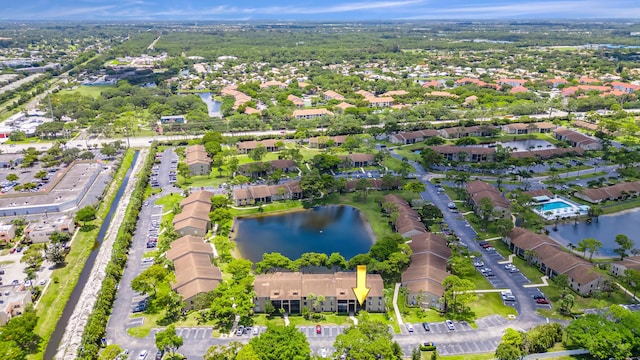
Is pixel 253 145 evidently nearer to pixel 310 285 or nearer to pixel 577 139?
pixel 310 285

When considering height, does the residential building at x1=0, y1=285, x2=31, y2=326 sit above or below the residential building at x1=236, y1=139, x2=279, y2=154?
below

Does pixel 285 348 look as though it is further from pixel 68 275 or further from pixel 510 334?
pixel 68 275

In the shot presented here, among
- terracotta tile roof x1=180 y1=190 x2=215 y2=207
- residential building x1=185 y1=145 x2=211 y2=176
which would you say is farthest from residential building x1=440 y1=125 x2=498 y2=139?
terracotta tile roof x1=180 y1=190 x2=215 y2=207

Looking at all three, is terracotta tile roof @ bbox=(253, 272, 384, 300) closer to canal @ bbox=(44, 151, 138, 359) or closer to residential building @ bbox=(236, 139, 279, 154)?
canal @ bbox=(44, 151, 138, 359)

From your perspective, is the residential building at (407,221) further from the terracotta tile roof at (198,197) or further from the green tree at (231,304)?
the terracotta tile roof at (198,197)

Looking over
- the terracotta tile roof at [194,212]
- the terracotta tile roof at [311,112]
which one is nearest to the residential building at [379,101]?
the terracotta tile roof at [311,112]

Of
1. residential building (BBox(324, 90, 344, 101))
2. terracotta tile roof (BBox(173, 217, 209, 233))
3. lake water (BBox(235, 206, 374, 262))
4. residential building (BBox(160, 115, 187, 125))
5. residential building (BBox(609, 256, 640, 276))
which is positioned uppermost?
residential building (BBox(324, 90, 344, 101))
